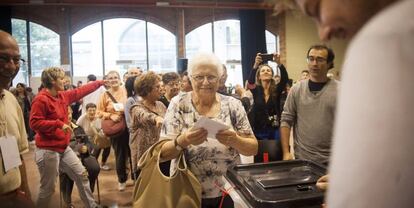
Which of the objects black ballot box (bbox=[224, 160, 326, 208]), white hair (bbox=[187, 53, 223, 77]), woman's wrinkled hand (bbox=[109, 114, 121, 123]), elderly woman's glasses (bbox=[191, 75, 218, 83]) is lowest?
black ballot box (bbox=[224, 160, 326, 208])

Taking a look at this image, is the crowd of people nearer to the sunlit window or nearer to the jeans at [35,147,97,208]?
the jeans at [35,147,97,208]

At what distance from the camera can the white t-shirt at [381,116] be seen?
0.29 m

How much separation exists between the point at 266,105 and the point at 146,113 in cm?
107

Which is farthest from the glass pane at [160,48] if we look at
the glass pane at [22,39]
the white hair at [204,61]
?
the white hair at [204,61]

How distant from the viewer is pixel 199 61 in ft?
5.86

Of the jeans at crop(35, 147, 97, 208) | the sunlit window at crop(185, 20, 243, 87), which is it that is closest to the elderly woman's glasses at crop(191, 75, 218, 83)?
the jeans at crop(35, 147, 97, 208)

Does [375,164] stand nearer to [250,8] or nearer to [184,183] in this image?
[184,183]

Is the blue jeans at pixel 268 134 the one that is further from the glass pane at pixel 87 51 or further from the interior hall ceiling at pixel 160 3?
the glass pane at pixel 87 51

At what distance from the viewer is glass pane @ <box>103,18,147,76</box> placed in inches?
413

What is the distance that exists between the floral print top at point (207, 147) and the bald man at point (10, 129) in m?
0.69

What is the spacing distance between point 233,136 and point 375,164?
4.32 ft

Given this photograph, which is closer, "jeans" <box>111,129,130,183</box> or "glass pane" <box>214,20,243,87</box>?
"jeans" <box>111,129,130,183</box>

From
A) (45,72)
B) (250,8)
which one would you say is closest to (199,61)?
(45,72)

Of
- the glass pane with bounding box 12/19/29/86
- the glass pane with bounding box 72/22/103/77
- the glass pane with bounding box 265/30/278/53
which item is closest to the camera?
the glass pane with bounding box 12/19/29/86
